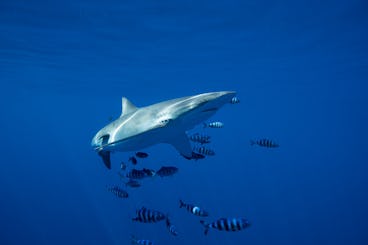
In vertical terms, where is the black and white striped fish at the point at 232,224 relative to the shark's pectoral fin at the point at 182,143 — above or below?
below

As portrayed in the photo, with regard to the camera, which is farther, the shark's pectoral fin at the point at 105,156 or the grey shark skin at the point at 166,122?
the shark's pectoral fin at the point at 105,156

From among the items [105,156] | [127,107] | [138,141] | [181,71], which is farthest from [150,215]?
[181,71]

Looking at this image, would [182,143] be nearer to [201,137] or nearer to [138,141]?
[201,137]

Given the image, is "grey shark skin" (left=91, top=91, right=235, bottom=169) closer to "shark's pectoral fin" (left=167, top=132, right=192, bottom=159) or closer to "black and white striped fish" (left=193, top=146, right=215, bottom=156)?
"shark's pectoral fin" (left=167, top=132, right=192, bottom=159)

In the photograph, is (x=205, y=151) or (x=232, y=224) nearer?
(x=232, y=224)

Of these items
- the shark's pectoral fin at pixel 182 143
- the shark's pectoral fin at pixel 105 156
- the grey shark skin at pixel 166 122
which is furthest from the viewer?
the shark's pectoral fin at pixel 105 156

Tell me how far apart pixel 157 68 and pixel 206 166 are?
77.4 ft

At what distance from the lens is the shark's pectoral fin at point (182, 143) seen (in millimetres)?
6683

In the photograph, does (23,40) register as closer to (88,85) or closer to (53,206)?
(53,206)

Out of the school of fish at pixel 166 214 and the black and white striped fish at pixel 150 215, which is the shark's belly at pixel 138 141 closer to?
the school of fish at pixel 166 214

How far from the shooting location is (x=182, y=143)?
709 cm

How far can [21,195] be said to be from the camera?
3097 cm

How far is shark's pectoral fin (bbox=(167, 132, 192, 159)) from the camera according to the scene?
6.68 meters

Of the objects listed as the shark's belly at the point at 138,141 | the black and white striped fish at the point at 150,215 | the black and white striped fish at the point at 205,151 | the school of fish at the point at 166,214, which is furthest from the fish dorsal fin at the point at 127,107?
the black and white striped fish at the point at 150,215
